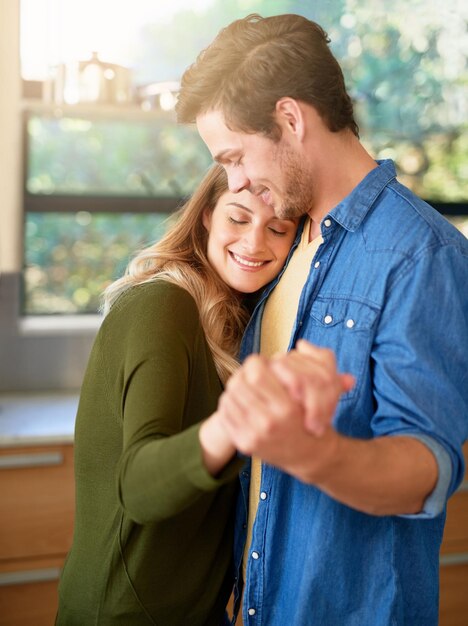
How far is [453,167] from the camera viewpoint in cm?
344

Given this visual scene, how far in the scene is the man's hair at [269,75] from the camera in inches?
53.8

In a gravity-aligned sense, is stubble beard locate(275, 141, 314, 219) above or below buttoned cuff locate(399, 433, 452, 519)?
above

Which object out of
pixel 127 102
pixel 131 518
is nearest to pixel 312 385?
pixel 131 518

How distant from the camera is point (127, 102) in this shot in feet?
9.93

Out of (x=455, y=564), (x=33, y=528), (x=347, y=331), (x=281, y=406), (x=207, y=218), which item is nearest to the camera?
(x=281, y=406)

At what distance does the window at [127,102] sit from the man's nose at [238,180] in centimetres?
164

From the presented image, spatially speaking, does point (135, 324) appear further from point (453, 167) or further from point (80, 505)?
point (453, 167)

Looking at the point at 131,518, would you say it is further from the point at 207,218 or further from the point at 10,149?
the point at 10,149

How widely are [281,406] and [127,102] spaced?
2.34m

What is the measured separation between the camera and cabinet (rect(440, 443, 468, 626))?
285 centimetres

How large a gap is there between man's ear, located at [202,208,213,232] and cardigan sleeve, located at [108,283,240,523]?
0.33 meters

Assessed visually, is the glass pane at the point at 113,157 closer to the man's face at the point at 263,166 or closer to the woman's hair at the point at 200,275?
the woman's hair at the point at 200,275

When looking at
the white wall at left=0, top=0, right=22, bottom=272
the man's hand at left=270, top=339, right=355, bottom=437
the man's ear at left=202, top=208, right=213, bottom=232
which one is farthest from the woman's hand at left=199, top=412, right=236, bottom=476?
the white wall at left=0, top=0, right=22, bottom=272

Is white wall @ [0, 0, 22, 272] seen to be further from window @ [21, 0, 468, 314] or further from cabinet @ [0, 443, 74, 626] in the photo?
cabinet @ [0, 443, 74, 626]
